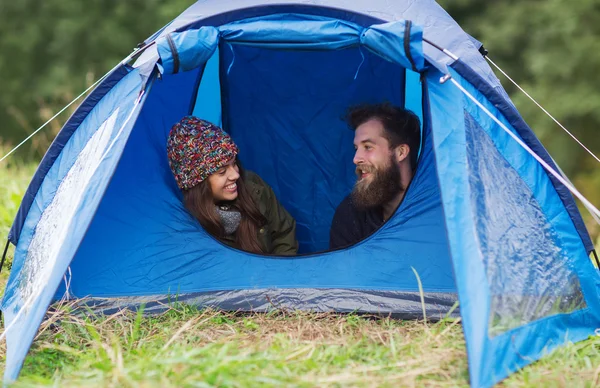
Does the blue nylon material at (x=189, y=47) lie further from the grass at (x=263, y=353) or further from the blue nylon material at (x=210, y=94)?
the blue nylon material at (x=210, y=94)

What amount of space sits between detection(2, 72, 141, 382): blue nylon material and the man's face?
116cm

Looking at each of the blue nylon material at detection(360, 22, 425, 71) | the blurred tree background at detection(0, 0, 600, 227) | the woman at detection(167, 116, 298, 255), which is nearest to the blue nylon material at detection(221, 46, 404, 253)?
the woman at detection(167, 116, 298, 255)

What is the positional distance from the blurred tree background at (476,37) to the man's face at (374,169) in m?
3.15

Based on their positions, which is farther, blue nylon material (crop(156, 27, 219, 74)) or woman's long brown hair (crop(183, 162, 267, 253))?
woman's long brown hair (crop(183, 162, 267, 253))

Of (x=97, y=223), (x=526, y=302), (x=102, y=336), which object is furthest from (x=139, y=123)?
(x=526, y=302)

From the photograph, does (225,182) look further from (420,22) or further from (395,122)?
(420,22)

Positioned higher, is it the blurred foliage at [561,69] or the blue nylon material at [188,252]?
the blurred foliage at [561,69]

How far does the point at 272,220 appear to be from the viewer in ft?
12.3

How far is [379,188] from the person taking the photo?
3.51 metres

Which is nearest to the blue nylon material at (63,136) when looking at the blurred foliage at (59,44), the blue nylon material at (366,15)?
the blue nylon material at (366,15)

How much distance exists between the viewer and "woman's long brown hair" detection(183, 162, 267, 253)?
139 inches

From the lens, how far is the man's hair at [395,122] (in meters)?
A: 3.62

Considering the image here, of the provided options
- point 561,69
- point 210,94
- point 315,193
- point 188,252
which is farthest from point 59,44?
point 188,252

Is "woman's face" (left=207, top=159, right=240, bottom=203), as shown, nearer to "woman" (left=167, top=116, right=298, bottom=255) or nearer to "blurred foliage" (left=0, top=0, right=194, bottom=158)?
"woman" (left=167, top=116, right=298, bottom=255)
